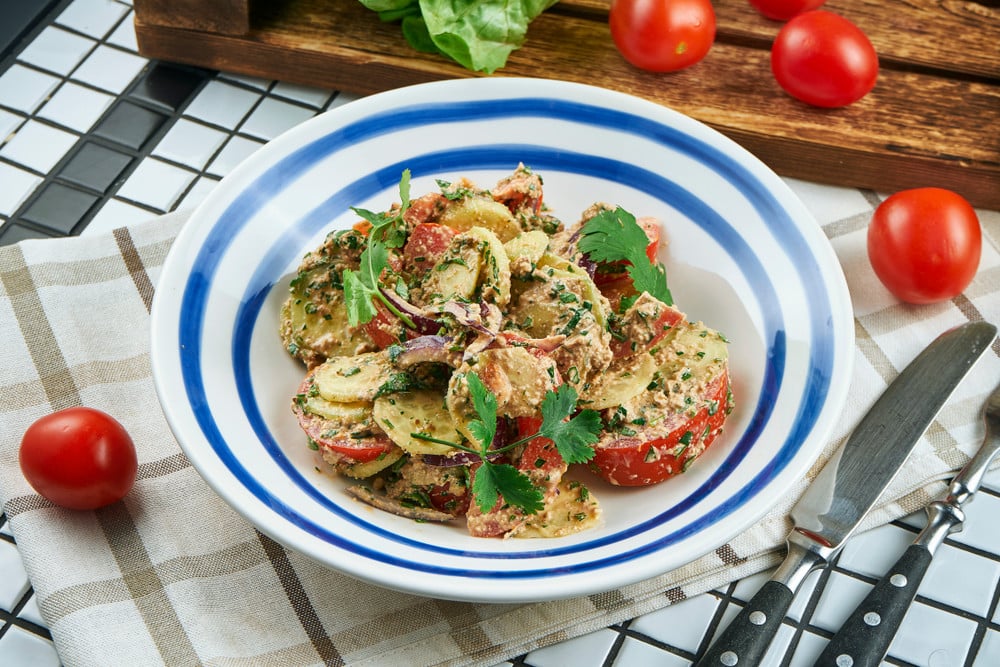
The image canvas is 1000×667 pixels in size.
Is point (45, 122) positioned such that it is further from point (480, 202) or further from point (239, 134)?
point (480, 202)

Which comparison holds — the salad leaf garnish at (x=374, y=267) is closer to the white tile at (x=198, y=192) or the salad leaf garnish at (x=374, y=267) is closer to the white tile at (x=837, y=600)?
the white tile at (x=198, y=192)

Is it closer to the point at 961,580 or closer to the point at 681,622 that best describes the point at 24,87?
the point at 681,622

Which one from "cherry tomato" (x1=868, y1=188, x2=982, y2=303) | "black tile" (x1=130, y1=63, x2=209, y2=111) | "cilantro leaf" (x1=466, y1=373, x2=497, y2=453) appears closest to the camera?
"cilantro leaf" (x1=466, y1=373, x2=497, y2=453)

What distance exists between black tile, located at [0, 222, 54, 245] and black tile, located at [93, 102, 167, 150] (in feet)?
A: 1.40

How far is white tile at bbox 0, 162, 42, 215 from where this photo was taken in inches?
122

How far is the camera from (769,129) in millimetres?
3299

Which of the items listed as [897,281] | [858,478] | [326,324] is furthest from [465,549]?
[897,281]

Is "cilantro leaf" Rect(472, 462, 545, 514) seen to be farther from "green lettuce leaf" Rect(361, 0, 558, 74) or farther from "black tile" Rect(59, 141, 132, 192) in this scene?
"black tile" Rect(59, 141, 132, 192)

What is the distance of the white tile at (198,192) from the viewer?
311 centimetres

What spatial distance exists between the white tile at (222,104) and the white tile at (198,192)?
268mm

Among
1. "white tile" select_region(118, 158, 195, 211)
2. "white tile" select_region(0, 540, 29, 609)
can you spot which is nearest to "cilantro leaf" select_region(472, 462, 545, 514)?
"white tile" select_region(0, 540, 29, 609)

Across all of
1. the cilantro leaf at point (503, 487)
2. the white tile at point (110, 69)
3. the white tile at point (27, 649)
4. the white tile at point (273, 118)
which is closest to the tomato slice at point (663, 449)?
the cilantro leaf at point (503, 487)

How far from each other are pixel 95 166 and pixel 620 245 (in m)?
1.79

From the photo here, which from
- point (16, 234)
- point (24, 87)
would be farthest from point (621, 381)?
point (24, 87)
